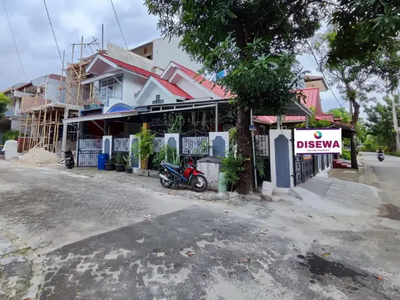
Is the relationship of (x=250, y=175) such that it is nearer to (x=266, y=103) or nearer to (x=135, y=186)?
(x=266, y=103)

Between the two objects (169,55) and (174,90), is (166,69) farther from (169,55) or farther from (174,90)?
(169,55)

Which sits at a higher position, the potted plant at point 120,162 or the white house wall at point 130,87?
the white house wall at point 130,87

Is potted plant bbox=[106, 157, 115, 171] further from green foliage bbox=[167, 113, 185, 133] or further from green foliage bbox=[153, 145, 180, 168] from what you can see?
green foliage bbox=[167, 113, 185, 133]

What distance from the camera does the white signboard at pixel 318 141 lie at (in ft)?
19.9

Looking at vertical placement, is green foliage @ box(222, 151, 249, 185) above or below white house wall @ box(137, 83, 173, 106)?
below

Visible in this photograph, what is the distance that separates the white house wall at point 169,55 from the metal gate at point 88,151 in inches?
422

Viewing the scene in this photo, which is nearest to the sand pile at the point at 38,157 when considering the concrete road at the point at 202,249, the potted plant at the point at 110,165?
the potted plant at the point at 110,165

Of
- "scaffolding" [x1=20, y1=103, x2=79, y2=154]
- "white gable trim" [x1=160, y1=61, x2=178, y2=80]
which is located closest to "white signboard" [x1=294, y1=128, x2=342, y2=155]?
"white gable trim" [x1=160, y1=61, x2=178, y2=80]

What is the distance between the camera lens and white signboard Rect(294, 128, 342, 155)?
6.06 metres

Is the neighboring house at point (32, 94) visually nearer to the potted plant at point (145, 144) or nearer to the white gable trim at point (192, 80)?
the white gable trim at point (192, 80)

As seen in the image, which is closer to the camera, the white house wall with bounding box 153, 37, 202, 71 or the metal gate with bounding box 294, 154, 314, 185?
the metal gate with bounding box 294, 154, 314, 185

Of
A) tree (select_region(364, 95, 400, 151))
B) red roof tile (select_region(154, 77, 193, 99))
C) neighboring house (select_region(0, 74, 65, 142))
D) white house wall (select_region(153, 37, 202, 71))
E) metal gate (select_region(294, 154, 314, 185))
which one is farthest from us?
tree (select_region(364, 95, 400, 151))

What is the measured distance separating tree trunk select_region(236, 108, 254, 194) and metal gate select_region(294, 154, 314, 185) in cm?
179

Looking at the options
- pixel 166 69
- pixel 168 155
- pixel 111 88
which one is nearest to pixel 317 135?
pixel 168 155
